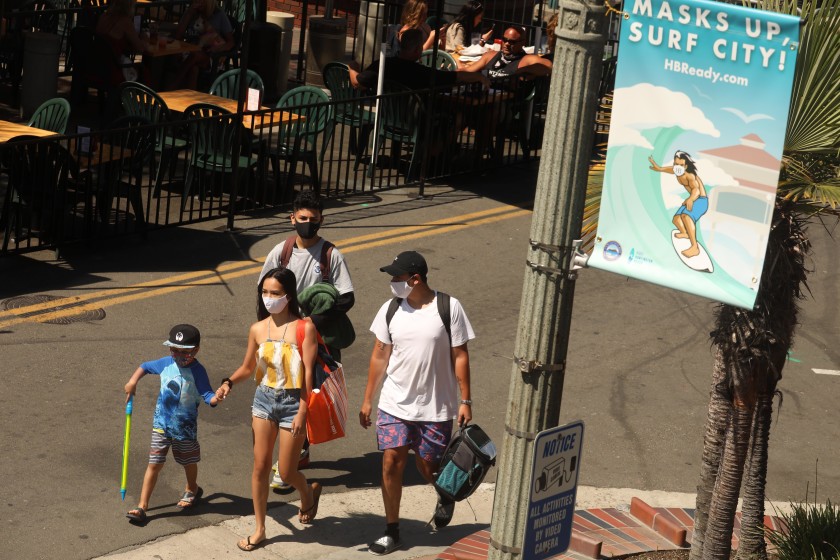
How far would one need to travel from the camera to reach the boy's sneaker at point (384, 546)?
7539mm

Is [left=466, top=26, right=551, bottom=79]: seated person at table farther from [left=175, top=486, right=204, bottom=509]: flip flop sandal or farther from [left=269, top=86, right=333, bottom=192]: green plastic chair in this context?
[left=175, top=486, right=204, bottom=509]: flip flop sandal

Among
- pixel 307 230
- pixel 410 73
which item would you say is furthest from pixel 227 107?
pixel 307 230

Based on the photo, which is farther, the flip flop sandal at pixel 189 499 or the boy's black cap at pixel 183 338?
the flip flop sandal at pixel 189 499

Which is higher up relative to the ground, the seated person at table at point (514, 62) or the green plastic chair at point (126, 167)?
the seated person at table at point (514, 62)

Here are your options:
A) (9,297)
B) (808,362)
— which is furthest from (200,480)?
(808,362)

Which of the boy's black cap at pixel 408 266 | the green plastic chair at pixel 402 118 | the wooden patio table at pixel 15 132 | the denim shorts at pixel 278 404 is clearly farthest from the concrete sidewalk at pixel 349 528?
the green plastic chair at pixel 402 118

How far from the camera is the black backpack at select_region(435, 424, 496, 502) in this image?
7.18 m

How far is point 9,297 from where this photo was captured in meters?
11.1

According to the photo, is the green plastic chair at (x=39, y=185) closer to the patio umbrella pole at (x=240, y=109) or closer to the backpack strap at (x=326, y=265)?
the patio umbrella pole at (x=240, y=109)

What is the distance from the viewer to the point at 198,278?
12016 millimetres

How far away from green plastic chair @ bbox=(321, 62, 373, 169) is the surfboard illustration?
9985 millimetres

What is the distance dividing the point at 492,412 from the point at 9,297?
14.4ft

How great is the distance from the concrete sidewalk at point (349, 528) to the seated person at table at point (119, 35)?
33.9 feet

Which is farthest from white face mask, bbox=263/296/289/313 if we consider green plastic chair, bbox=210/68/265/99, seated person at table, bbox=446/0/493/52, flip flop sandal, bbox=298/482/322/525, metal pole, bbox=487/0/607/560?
seated person at table, bbox=446/0/493/52
